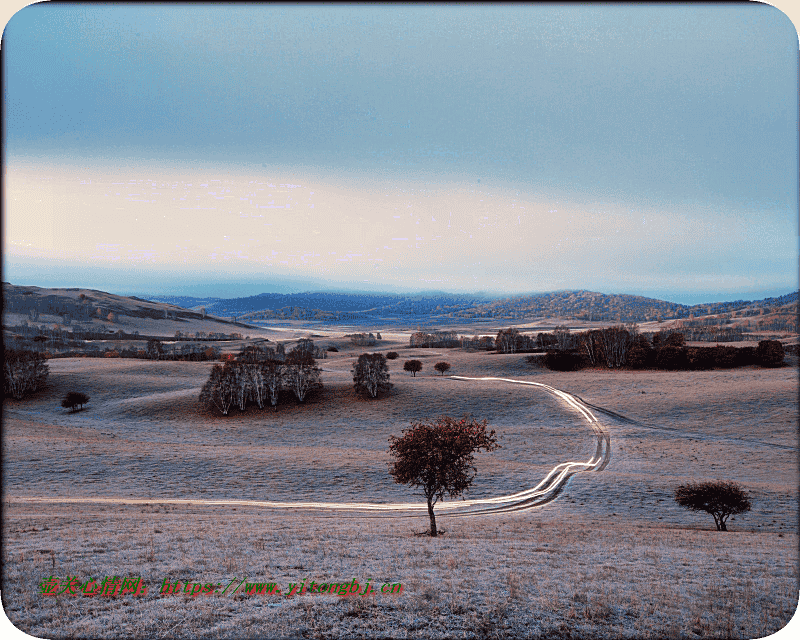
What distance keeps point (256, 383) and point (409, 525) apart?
4131cm

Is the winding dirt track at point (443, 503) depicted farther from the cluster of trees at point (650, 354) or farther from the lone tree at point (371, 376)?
the cluster of trees at point (650, 354)

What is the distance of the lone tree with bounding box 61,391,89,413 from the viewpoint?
52.9 m

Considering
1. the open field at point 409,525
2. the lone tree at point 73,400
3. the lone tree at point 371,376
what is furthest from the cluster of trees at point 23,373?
the lone tree at point 371,376

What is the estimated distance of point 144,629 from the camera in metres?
6.47

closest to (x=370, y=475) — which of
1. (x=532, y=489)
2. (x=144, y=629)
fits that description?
(x=532, y=489)

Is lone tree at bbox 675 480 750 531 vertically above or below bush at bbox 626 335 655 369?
below

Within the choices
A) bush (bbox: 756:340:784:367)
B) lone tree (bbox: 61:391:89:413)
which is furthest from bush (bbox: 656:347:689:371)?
lone tree (bbox: 61:391:89:413)

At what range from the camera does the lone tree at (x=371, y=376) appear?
56.1m

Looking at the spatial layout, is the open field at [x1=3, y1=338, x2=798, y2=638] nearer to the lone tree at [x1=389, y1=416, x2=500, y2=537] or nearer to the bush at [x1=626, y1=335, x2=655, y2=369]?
the lone tree at [x1=389, y1=416, x2=500, y2=537]

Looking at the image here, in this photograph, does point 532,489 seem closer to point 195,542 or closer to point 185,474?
point 195,542

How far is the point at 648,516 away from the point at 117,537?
2350cm

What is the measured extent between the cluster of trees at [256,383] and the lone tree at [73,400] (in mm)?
15374

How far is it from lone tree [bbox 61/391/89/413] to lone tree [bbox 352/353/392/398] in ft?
116

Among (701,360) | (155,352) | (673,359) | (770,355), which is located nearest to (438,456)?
(673,359)
